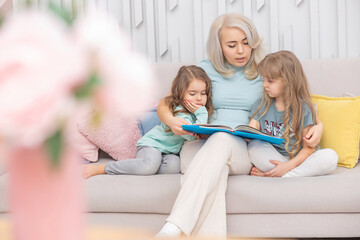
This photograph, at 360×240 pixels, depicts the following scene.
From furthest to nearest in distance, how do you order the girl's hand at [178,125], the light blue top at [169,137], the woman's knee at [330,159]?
the light blue top at [169,137], the girl's hand at [178,125], the woman's knee at [330,159]

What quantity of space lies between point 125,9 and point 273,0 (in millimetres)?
979

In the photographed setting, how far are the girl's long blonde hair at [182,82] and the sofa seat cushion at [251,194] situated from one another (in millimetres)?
482

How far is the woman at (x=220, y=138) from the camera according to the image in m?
1.96

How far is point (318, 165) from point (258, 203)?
0.35 m

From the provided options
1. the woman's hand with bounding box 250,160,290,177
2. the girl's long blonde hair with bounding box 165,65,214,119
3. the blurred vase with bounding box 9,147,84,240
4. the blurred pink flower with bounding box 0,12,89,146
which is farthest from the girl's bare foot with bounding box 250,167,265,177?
the blurred pink flower with bounding box 0,12,89,146

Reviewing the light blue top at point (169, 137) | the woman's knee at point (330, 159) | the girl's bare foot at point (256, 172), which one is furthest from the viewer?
the light blue top at point (169, 137)

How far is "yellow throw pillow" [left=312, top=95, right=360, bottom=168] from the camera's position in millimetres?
2359

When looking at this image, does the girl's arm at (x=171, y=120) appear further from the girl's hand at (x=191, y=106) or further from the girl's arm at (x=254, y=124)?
the girl's arm at (x=254, y=124)

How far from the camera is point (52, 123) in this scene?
48cm

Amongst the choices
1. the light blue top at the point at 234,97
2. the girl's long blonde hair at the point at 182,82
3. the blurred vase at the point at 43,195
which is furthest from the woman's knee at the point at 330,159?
the blurred vase at the point at 43,195

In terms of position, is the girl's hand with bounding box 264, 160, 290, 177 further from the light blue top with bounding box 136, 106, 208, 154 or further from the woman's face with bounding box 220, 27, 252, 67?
the woman's face with bounding box 220, 27, 252, 67

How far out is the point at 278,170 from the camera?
7.39ft

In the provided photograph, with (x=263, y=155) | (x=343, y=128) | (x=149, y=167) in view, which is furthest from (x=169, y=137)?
(x=343, y=128)

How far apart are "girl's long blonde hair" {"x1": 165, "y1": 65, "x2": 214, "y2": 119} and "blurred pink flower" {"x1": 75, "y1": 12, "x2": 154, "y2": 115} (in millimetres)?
2016
